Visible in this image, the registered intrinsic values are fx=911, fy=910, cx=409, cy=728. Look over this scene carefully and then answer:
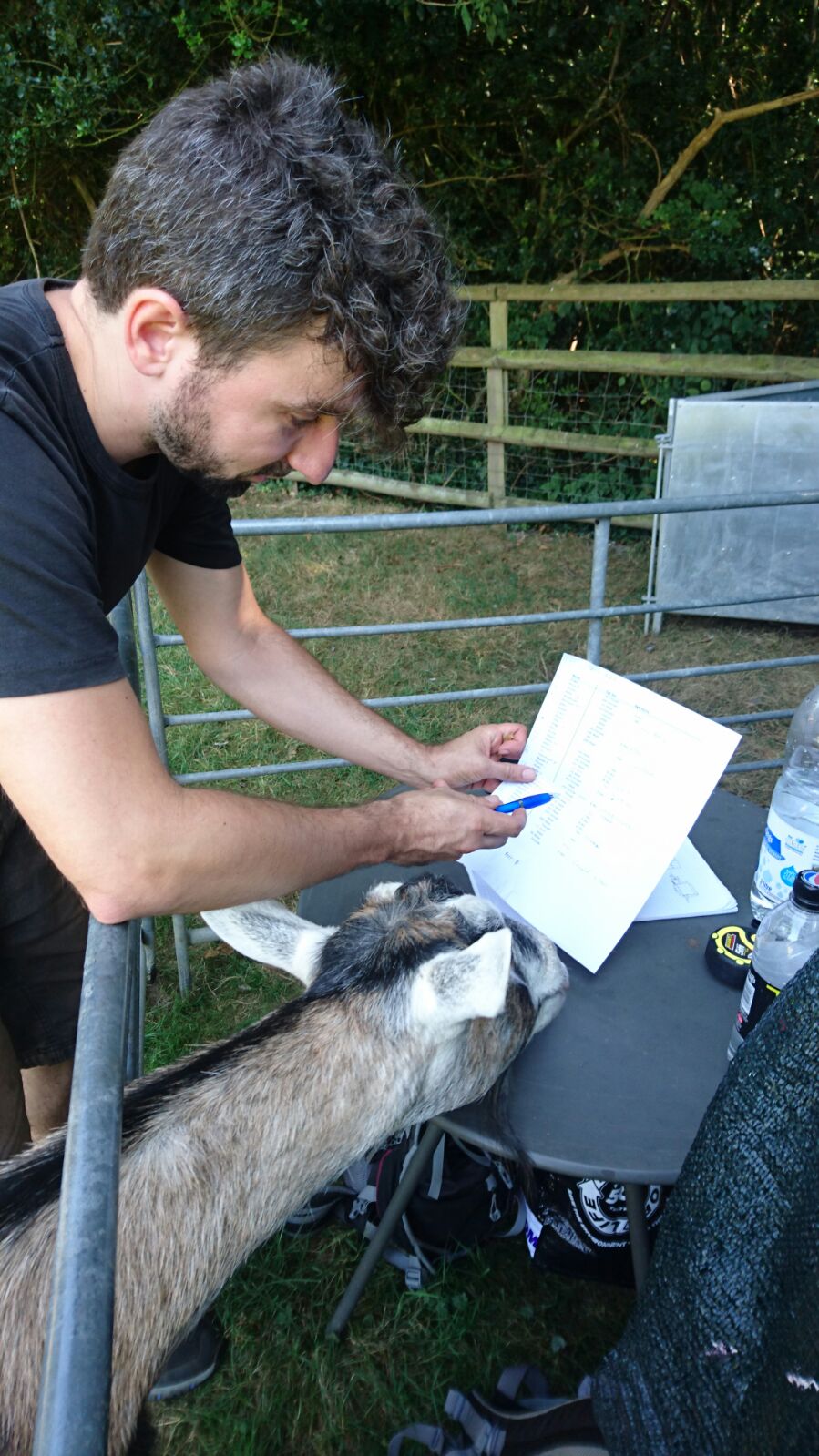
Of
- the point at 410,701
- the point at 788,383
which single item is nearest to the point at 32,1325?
the point at 410,701

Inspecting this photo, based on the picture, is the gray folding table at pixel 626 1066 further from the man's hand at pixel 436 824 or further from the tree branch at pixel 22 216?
the tree branch at pixel 22 216

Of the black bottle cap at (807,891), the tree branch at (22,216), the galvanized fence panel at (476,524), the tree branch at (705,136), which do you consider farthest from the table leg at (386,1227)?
the tree branch at (22,216)

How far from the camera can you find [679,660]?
586 cm

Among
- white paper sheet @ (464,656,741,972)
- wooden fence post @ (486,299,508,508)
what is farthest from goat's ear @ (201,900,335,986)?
wooden fence post @ (486,299,508,508)

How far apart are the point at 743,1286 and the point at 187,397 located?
4.85ft

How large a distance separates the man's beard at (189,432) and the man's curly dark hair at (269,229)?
0.07 metres

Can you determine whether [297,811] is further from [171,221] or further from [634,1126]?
[171,221]

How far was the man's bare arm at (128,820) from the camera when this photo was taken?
1339 millimetres

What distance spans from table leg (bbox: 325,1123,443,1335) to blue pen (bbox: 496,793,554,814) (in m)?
0.68

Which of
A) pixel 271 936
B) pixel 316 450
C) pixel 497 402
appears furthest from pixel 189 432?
pixel 497 402

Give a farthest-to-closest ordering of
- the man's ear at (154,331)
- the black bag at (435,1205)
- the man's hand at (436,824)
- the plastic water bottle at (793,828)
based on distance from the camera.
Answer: the black bag at (435,1205)
the man's hand at (436,824)
the plastic water bottle at (793,828)
the man's ear at (154,331)

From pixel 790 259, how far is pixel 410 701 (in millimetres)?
7511

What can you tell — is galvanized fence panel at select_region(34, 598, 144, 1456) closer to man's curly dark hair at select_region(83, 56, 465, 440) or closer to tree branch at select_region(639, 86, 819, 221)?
man's curly dark hair at select_region(83, 56, 465, 440)

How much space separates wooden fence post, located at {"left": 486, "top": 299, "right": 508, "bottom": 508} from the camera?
27.0 ft
